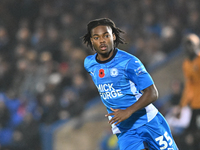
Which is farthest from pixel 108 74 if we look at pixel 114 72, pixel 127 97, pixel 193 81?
pixel 193 81

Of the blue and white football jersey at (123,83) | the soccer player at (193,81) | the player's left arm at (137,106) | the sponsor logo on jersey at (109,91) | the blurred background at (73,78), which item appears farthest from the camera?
the blurred background at (73,78)

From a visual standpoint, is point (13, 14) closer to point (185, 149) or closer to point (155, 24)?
point (155, 24)

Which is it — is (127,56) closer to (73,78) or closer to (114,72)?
(114,72)

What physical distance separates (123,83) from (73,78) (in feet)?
17.1

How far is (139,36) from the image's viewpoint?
902 centimetres

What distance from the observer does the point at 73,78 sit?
8586 mm

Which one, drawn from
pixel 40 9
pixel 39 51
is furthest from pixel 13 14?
pixel 39 51

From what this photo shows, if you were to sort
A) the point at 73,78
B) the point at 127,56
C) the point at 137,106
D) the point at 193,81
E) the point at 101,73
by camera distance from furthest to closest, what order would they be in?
the point at 73,78 < the point at 193,81 < the point at 101,73 < the point at 127,56 < the point at 137,106

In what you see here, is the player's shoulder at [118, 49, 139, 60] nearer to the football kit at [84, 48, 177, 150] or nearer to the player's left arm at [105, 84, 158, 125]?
the football kit at [84, 48, 177, 150]

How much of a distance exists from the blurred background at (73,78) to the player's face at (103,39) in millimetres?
3695

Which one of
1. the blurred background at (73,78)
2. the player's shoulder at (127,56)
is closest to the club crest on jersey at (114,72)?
the player's shoulder at (127,56)

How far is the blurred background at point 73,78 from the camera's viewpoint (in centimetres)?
830

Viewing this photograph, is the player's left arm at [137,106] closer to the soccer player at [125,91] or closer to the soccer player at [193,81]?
the soccer player at [125,91]

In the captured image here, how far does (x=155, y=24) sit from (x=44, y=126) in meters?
3.86
